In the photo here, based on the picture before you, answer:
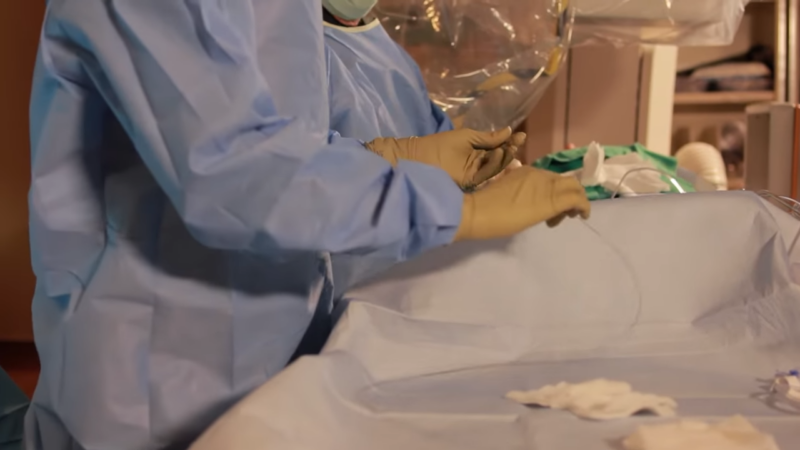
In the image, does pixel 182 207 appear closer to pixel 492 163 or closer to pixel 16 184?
pixel 492 163

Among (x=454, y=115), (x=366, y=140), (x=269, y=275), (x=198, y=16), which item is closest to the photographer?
(x=198, y=16)

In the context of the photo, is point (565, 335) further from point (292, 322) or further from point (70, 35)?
point (70, 35)

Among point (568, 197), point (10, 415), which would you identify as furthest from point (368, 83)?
point (10, 415)

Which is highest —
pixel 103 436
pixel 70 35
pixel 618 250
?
pixel 70 35

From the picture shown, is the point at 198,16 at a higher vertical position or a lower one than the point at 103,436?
higher

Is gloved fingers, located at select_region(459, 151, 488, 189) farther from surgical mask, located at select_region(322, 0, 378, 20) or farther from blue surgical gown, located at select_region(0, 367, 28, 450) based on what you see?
blue surgical gown, located at select_region(0, 367, 28, 450)

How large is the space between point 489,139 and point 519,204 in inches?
9.7

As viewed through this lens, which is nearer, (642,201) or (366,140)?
(642,201)

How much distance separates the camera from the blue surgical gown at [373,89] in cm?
96

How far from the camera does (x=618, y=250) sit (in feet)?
2.61

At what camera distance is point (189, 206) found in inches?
20.3

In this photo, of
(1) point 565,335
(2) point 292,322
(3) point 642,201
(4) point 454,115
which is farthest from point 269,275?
(4) point 454,115

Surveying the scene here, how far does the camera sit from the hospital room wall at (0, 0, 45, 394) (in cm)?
141

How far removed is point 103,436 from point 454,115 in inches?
36.2
